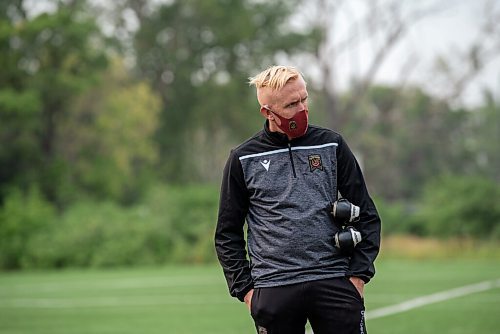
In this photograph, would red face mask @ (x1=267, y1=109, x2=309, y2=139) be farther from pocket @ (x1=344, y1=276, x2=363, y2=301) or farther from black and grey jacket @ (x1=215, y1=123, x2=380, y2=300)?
pocket @ (x1=344, y1=276, x2=363, y2=301)

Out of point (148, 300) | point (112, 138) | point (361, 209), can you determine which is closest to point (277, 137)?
point (361, 209)

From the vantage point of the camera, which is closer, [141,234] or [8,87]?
[141,234]

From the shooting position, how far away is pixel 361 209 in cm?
493

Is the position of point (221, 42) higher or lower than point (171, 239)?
higher

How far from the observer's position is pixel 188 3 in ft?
173

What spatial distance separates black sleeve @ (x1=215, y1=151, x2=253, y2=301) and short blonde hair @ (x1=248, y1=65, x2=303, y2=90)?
0.38 meters

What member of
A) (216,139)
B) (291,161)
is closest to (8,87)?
(216,139)

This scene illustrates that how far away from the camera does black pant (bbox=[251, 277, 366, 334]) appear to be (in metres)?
4.74

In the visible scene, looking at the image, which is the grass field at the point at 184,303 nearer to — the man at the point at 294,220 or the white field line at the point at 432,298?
the white field line at the point at 432,298

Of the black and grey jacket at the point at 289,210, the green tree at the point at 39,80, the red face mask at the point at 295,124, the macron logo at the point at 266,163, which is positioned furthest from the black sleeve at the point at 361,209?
the green tree at the point at 39,80

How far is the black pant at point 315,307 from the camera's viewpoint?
4.74m

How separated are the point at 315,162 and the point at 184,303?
478 inches

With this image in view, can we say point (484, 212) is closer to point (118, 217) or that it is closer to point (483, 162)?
point (118, 217)

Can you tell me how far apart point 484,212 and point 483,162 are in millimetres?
28565
